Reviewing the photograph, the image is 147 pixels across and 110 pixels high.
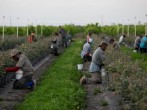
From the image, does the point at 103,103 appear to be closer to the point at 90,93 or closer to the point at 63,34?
the point at 90,93

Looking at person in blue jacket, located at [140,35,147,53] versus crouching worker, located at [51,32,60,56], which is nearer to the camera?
crouching worker, located at [51,32,60,56]

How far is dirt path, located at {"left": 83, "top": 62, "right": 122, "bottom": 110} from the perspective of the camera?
1126 centimetres

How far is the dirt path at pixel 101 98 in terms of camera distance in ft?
36.9

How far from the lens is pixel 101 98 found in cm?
1245

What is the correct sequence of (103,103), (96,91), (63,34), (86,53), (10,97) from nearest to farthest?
1. (103,103)
2. (10,97)
3. (96,91)
4. (86,53)
5. (63,34)

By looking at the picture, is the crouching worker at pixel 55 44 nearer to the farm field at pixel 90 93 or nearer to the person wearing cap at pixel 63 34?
the person wearing cap at pixel 63 34

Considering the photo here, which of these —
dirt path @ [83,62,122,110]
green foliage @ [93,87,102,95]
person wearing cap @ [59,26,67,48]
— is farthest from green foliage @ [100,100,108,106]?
person wearing cap @ [59,26,67,48]

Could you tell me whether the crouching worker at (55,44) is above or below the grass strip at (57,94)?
above

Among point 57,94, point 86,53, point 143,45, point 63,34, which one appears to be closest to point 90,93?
point 57,94

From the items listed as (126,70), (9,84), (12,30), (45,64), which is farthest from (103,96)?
(12,30)

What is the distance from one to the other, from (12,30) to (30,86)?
147 ft

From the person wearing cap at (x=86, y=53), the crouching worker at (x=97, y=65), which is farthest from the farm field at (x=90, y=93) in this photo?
the person wearing cap at (x=86, y=53)

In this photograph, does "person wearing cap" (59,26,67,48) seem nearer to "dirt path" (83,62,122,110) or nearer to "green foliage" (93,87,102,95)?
"dirt path" (83,62,122,110)

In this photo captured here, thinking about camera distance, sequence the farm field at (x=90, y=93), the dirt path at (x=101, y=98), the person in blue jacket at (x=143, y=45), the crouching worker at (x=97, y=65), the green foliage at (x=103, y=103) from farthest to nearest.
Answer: the person in blue jacket at (x=143, y=45), the crouching worker at (x=97, y=65), the green foliage at (x=103, y=103), the dirt path at (x=101, y=98), the farm field at (x=90, y=93)
